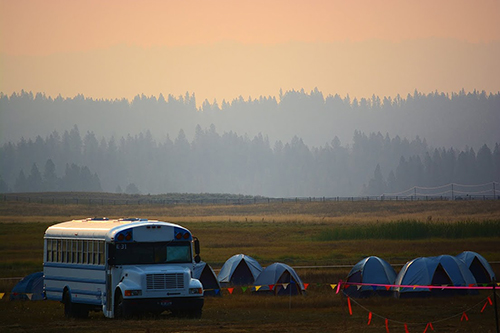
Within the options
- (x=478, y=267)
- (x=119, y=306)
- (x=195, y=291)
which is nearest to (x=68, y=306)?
(x=119, y=306)

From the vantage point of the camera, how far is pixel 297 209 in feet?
514

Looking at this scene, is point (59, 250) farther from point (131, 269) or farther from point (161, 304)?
point (161, 304)

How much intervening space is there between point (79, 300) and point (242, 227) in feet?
247

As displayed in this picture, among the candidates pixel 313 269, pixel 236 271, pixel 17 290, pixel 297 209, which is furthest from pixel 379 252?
pixel 297 209

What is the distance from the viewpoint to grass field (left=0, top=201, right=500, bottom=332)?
27922 mm

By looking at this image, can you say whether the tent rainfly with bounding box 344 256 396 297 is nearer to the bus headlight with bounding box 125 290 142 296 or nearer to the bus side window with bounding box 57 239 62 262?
the bus side window with bounding box 57 239 62 262

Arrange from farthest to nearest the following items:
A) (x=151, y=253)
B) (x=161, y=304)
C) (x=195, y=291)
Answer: (x=151, y=253) → (x=195, y=291) → (x=161, y=304)

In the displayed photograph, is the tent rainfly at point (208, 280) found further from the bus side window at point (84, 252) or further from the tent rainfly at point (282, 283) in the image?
the bus side window at point (84, 252)

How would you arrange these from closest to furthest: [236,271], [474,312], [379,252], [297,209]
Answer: [474,312] → [236,271] → [379,252] → [297,209]

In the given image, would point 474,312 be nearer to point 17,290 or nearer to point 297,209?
point 17,290

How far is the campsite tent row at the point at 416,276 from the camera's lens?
121ft

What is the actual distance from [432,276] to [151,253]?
45.5ft

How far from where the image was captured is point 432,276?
3681 cm

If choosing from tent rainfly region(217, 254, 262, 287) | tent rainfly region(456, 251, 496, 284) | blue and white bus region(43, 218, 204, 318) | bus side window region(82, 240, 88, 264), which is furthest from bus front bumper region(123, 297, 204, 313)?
tent rainfly region(456, 251, 496, 284)
